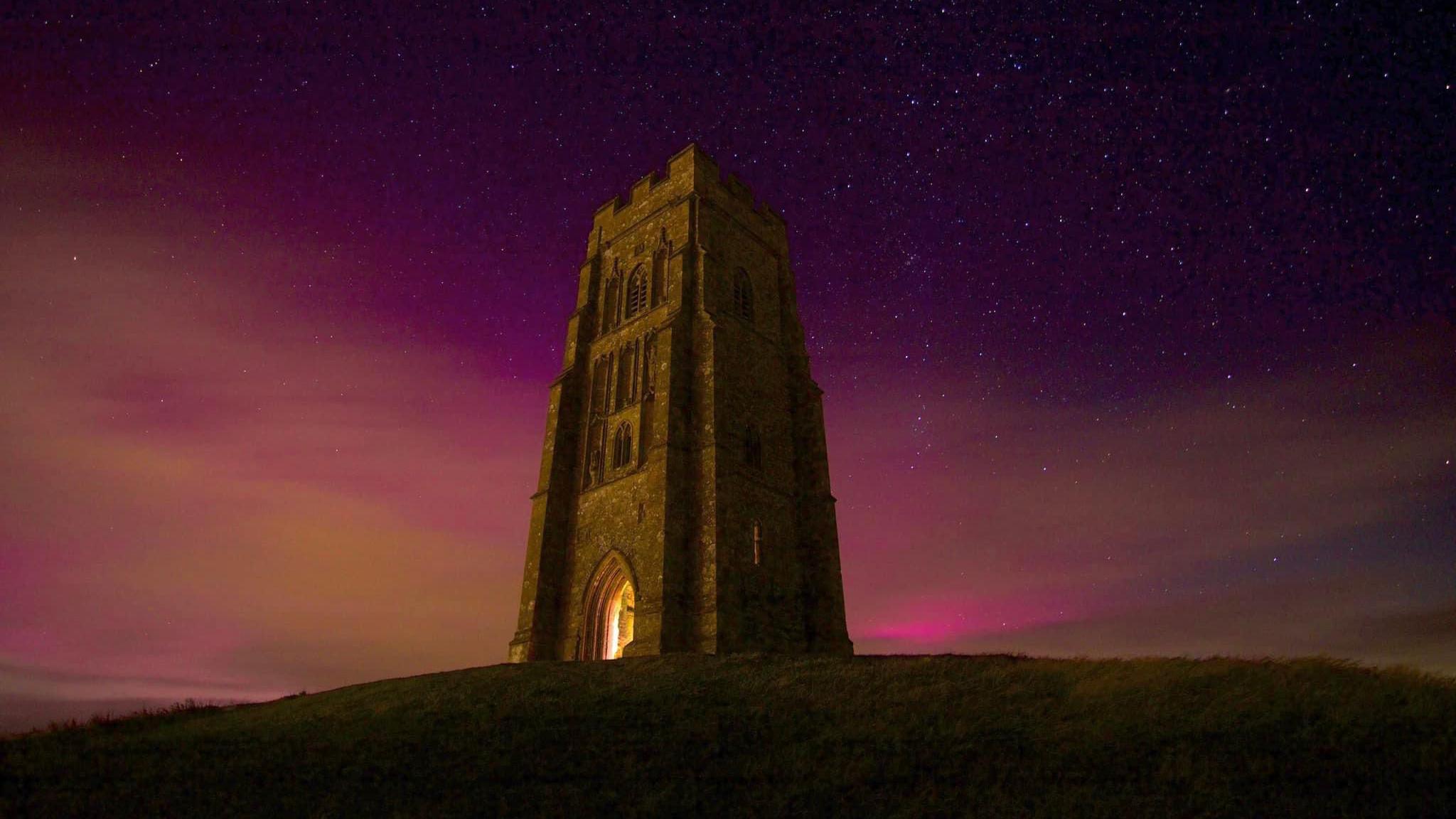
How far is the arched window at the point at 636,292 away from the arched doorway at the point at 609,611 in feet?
36.9

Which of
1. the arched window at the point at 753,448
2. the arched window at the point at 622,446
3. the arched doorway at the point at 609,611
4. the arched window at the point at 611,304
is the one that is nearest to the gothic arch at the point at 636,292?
the arched window at the point at 611,304

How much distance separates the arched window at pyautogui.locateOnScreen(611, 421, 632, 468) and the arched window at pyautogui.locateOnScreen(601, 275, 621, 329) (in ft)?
18.6

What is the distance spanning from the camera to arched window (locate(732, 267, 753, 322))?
3247 centimetres

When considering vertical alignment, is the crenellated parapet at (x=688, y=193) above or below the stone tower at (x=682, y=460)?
above

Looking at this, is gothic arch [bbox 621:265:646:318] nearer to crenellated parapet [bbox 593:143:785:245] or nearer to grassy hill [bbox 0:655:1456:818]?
crenellated parapet [bbox 593:143:785:245]

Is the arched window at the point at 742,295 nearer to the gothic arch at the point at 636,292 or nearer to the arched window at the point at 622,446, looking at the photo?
the gothic arch at the point at 636,292

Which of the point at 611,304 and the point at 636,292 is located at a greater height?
the point at 636,292

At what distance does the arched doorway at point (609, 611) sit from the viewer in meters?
26.1

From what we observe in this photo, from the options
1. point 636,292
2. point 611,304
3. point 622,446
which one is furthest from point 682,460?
point 611,304

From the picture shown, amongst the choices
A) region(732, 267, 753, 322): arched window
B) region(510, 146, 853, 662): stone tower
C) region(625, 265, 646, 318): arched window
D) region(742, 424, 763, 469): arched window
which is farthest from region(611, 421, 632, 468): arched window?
region(732, 267, 753, 322): arched window

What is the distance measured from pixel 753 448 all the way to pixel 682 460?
380cm

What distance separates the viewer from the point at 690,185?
33562mm

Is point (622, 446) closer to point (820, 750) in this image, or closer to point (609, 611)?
point (609, 611)

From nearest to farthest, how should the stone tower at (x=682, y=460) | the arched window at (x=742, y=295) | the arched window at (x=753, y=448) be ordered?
the stone tower at (x=682, y=460)
the arched window at (x=753, y=448)
the arched window at (x=742, y=295)
